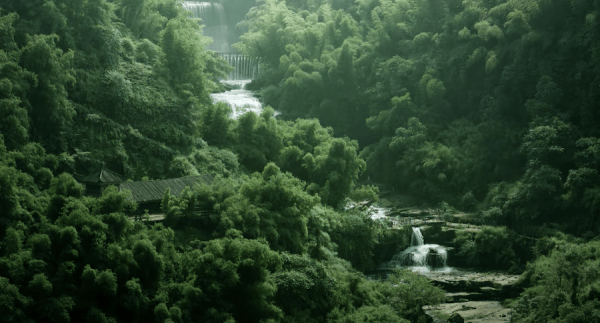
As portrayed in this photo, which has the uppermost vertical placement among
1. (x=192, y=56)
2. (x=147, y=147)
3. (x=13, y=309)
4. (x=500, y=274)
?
(x=192, y=56)

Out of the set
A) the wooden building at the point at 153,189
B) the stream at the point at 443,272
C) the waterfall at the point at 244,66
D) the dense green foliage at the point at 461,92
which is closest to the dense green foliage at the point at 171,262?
the wooden building at the point at 153,189

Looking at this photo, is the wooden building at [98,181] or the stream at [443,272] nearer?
the wooden building at [98,181]

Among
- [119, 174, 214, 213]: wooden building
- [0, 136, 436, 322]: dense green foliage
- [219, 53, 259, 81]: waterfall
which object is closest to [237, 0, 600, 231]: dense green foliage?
[219, 53, 259, 81]: waterfall

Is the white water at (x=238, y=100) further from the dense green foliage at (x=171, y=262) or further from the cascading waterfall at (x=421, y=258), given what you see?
the dense green foliage at (x=171, y=262)

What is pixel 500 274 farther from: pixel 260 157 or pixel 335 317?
pixel 260 157

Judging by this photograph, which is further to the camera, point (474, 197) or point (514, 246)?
point (474, 197)

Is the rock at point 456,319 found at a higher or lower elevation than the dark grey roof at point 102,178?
lower

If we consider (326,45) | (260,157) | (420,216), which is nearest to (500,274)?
(420,216)

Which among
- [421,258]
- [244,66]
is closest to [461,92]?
[421,258]
